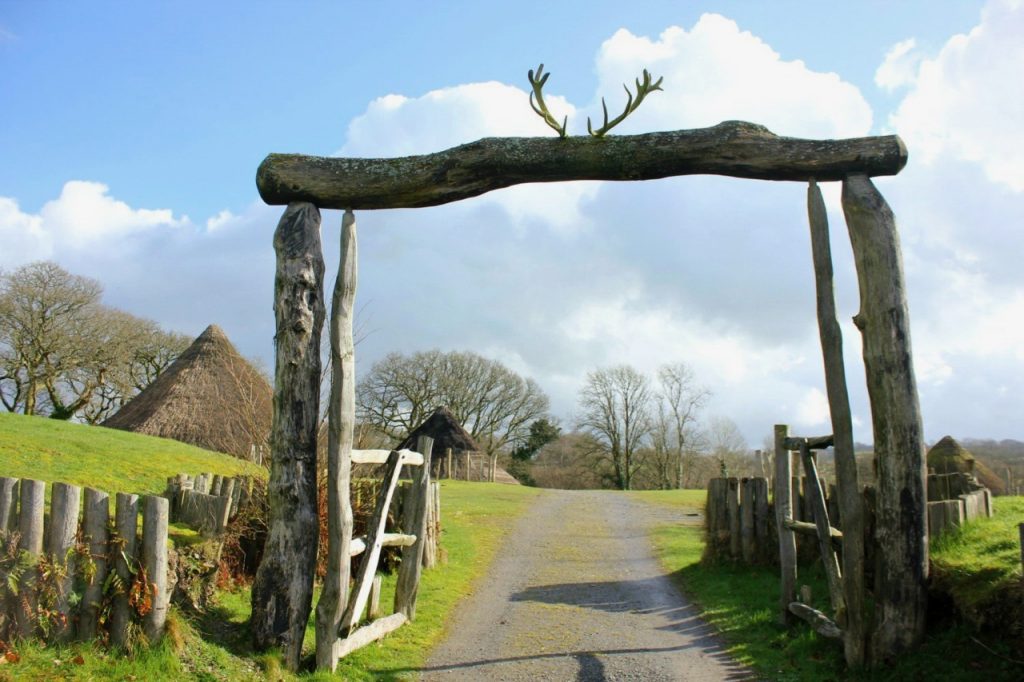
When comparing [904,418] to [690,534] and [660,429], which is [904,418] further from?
[660,429]

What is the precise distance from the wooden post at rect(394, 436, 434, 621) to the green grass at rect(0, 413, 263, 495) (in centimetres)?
206

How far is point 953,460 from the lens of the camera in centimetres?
2306

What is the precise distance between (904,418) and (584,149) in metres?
3.85

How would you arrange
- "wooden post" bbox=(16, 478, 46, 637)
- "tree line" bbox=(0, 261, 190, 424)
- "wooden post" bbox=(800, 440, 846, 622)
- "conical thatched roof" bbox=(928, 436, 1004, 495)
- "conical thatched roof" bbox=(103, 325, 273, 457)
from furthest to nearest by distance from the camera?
1. "tree line" bbox=(0, 261, 190, 424)
2. "conical thatched roof" bbox=(103, 325, 273, 457)
3. "conical thatched roof" bbox=(928, 436, 1004, 495)
4. "wooden post" bbox=(800, 440, 846, 622)
5. "wooden post" bbox=(16, 478, 46, 637)

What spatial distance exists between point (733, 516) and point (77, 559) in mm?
9948

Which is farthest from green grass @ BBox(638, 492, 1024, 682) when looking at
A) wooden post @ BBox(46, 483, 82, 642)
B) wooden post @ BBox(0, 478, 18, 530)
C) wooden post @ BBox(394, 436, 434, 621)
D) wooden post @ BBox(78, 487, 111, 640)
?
wooden post @ BBox(0, 478, 18, 530)

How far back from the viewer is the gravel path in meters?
7.84

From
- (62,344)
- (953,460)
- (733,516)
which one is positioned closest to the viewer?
(733,516)

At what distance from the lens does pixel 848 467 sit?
7.43 meters

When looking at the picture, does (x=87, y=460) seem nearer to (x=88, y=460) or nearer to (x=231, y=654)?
(x=88, y=460)

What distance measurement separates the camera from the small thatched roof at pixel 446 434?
39.8 metres

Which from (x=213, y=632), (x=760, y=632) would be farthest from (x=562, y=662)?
(x=213, y=632)

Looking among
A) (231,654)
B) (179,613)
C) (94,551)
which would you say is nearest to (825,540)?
(231,654)

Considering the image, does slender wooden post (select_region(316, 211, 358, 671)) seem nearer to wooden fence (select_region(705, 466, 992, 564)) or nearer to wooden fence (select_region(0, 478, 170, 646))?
wooden fence (select_region(0, 478, 170, 646))
